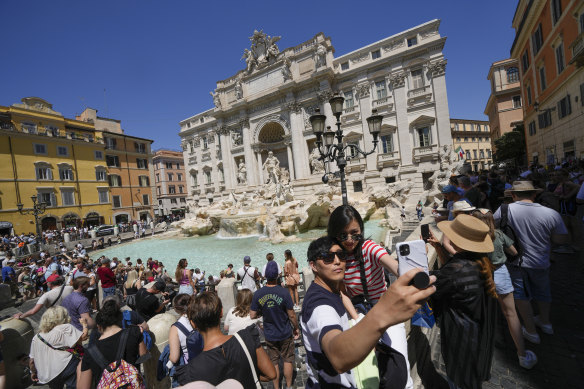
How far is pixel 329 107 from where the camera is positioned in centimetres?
2234

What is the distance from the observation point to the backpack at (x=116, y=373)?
1976 millimetres

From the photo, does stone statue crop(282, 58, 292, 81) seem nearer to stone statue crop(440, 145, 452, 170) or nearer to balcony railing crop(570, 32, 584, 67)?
stone statue crop(440, 145, 452, 170)

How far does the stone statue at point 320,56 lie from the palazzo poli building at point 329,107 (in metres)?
0.08

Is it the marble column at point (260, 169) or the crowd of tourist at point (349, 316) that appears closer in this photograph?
the crowd of tourist at point (349, 316)

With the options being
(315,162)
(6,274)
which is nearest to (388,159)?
(315,162)

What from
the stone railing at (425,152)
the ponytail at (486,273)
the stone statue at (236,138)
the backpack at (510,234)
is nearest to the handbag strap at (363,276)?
the ponytail at (486,273)

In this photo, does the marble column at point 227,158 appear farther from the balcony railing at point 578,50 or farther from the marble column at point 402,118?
the balcony railing at point 578,50

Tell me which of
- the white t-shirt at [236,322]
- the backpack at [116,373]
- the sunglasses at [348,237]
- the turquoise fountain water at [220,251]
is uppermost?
the sunglasses at [348,237]

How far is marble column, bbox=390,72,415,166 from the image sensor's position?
65.0ft

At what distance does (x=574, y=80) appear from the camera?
1095 cm

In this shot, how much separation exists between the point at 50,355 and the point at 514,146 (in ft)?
109

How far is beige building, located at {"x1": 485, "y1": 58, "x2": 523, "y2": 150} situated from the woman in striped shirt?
123 ft

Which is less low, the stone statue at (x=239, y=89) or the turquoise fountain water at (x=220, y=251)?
the stone statue at (x=239, y=89)

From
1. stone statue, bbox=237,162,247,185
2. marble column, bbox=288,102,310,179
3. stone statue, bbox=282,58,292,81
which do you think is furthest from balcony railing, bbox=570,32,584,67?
stone statue, bbox=237,162,247,185
